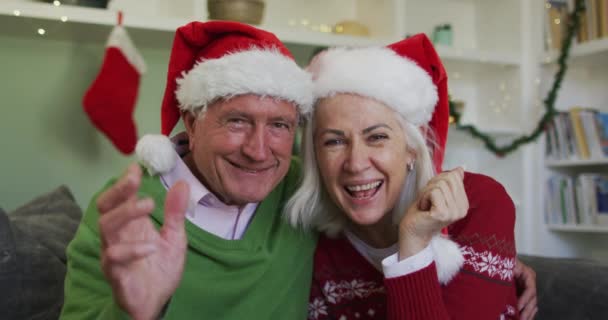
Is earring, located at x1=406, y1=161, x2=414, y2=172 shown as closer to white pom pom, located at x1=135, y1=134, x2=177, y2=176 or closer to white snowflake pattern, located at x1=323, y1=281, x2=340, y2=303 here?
white snowflake pattern, located at x1=323, y1=281, x2=340, y2=303

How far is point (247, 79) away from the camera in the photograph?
132 cm

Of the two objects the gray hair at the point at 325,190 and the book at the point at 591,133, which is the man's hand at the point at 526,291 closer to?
the gray hair at the point at 325,190

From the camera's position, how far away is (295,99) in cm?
137

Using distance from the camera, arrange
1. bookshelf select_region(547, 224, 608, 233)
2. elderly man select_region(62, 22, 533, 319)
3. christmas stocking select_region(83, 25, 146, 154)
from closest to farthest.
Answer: elderly man select_region(62, 22, 533, 319) < christmas stocking select_region(83, 25, 146, 154) < bookshelf select_region(547, 224, 608, 233)

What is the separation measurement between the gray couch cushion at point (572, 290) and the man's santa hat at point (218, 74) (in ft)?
2.66

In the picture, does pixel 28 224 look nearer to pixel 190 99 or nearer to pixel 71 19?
pixel 190 99

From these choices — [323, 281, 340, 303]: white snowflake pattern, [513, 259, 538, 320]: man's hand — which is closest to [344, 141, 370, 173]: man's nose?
[323, 281, 340, 303]: white snowflake pattern

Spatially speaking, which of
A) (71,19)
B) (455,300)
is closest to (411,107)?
(455,300)

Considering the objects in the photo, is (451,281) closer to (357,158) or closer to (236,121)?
(357,158)

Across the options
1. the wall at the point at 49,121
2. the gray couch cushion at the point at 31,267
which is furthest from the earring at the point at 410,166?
the wall at the point at 49,121

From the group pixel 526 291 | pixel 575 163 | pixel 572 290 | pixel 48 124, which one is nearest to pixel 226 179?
pixel 526 291

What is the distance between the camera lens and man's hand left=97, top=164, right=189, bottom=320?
2.73 feet

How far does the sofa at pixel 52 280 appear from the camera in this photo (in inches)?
57.9

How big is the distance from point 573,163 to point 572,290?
175cm
